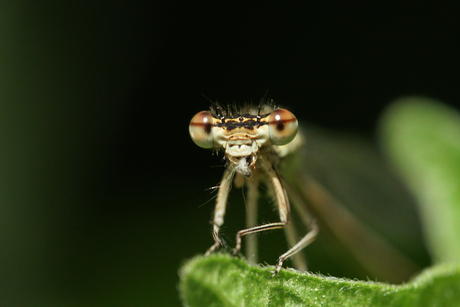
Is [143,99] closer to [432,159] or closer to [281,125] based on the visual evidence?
[281,125]

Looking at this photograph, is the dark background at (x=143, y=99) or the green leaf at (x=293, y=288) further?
the dark background at (x=143, y=99)

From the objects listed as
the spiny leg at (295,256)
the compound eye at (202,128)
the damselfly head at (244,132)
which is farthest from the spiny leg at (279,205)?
the spiny leg at (295,256)

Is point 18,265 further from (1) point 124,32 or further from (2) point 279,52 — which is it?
(2) point 279,52

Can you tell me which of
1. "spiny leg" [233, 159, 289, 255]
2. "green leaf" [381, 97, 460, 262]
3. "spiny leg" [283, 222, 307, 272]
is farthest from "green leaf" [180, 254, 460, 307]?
"spiny leg" [283, 222, 307, 272]

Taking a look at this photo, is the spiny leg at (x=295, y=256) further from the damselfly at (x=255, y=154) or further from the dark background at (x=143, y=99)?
the dark background at (x=143, y=99)

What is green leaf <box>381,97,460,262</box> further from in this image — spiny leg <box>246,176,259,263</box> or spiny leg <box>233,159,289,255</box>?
spiny leg <box>246,176,259,263</box>

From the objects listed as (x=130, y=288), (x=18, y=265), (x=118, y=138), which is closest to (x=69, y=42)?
(x=118, y=138)

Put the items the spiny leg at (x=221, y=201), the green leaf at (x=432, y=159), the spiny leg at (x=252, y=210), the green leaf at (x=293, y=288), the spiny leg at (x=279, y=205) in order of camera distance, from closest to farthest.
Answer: the green leaf at (x=293, y=288) → the spiny leg at (x=279, y=205) → the spiny leg at (x=221, y=201) → the green leaf at (x=432, y=159) → the spiny leg at (x=252, y=210)
